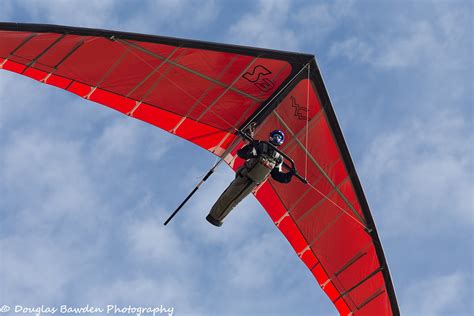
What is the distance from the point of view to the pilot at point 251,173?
17.8m

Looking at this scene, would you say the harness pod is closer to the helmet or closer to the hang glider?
the helmet

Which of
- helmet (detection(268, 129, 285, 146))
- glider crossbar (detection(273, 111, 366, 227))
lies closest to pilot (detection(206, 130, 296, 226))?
helmet (detection(268, 129, 285, 146))

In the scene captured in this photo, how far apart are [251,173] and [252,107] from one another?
7.75 ft

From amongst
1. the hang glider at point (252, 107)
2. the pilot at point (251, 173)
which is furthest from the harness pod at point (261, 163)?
the hang glider at point (252, 107)

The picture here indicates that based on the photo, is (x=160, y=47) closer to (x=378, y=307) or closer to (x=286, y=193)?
(x=286, y=193)

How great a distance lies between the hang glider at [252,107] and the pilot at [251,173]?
5.06 feet

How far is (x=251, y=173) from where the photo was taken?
17875mm

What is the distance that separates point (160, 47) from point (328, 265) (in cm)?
874

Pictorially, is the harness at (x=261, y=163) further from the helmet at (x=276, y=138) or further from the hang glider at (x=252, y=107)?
the hang glider at (x=252, y=107)

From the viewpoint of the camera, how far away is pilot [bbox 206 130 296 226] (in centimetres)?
1781

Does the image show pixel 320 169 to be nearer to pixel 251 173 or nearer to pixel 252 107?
pixel 252 107

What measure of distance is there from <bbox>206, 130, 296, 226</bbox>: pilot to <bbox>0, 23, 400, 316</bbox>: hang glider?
1543mm

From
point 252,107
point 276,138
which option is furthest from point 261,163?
point 252,107

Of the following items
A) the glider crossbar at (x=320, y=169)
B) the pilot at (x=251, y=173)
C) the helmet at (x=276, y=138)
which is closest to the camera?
the pilot at (x=251, y=173)
